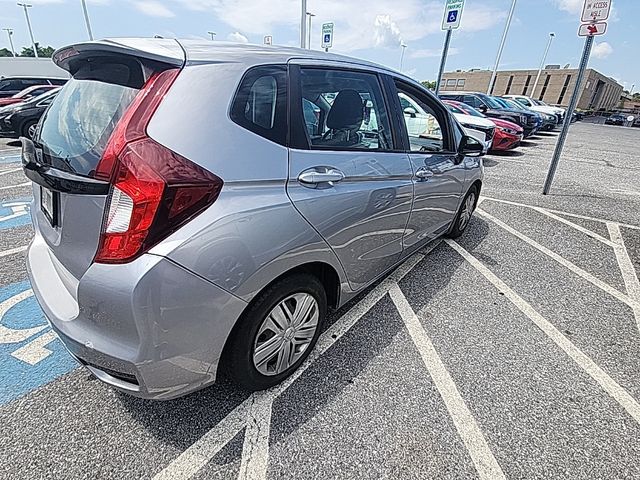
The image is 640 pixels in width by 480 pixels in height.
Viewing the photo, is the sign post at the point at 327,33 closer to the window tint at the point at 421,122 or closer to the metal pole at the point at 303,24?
the metal pole at the point at 303,24

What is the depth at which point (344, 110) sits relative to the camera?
2.37 m

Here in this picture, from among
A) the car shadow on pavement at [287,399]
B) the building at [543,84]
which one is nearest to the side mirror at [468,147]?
the car shadow on pavement at [287,399]

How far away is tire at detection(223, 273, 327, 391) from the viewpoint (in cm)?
177

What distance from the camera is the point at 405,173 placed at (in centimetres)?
261

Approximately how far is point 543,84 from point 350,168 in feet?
269

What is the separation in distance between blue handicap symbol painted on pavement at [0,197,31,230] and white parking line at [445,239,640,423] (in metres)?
4.99

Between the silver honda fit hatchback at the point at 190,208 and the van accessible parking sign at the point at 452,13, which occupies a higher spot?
the van accessible parking sign at the point at 452,13

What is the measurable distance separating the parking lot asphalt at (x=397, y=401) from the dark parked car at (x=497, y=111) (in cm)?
1243

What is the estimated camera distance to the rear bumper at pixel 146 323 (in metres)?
1.37

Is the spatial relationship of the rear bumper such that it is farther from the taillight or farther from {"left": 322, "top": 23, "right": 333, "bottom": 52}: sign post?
{"left": 322, "top": 23, "right": 333, "bottom": 52}: sign post

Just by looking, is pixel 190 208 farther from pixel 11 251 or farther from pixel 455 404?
pixel 11 251

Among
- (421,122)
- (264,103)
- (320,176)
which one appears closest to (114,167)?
(264,103)

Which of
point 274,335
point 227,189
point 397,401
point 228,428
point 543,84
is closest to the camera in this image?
point 227,189

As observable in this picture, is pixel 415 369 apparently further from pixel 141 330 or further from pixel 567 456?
pixel 141 330
